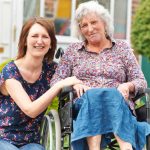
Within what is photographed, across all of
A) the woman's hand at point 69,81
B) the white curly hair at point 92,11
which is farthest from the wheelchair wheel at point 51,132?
the white curly hair at point 92,11

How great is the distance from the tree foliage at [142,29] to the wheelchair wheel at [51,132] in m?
4.17

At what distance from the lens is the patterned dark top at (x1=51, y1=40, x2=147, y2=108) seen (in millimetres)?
4742

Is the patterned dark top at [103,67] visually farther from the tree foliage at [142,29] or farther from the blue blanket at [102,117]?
the tree foliage at [142,29]

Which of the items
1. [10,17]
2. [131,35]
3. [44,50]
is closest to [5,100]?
[44,50]

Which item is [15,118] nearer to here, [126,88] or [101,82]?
[101,82]

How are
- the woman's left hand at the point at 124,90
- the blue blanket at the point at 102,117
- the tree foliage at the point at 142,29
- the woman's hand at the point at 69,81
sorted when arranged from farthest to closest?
1. the tree foliage at the point at 142,29
2. the woman's left hand at the point at 124,90
3. the woman's hand at the point at 69,81
4. the blue blanket at the point at 102,117

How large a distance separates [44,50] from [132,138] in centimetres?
89

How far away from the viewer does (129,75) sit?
15.8 ft

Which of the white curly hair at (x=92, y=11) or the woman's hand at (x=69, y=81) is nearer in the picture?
the woman's hand at (x=69, y=81)

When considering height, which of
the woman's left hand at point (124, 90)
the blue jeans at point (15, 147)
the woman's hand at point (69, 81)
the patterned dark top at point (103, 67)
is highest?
the patterned dark top at point (103, 67)

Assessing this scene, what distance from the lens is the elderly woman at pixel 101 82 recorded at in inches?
169

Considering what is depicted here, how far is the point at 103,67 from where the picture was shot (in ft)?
15.7

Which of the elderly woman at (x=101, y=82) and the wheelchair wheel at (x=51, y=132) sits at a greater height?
the elderly woman at (x=101, y=82)

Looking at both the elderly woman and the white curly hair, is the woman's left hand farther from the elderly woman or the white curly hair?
the white curly hair
